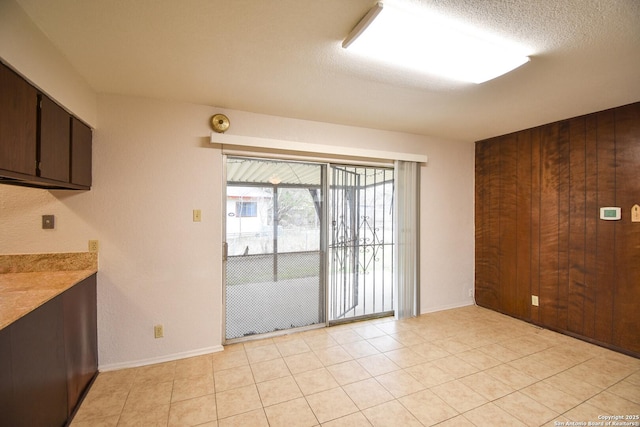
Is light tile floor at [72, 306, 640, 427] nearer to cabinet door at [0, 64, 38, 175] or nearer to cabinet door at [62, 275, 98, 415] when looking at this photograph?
cabinet door at [62, 275, 98, 415]

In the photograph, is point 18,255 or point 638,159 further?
point 638,159

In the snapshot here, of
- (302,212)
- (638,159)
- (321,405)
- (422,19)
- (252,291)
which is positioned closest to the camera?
(422,19)

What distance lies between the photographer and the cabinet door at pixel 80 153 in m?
1.98

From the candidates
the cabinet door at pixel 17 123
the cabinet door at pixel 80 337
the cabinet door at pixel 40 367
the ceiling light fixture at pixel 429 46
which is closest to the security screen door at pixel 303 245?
the cabinet door at pixel 80 337

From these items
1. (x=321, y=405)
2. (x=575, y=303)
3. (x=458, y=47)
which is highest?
(x=458, y=47)

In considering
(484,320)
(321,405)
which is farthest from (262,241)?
(484,320)

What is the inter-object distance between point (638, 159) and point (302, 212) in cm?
328

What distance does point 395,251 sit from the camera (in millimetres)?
3545

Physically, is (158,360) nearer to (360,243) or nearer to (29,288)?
(29,288)

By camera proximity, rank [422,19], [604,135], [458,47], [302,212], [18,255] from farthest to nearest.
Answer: [302,212], [604,135], [18,255], [458,47], [422,19]

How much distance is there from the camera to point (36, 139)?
5.19 feet

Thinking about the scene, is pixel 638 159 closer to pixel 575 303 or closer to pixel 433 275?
pixel 575 303

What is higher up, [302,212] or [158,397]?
[302,212]

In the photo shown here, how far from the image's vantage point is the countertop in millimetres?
1333
